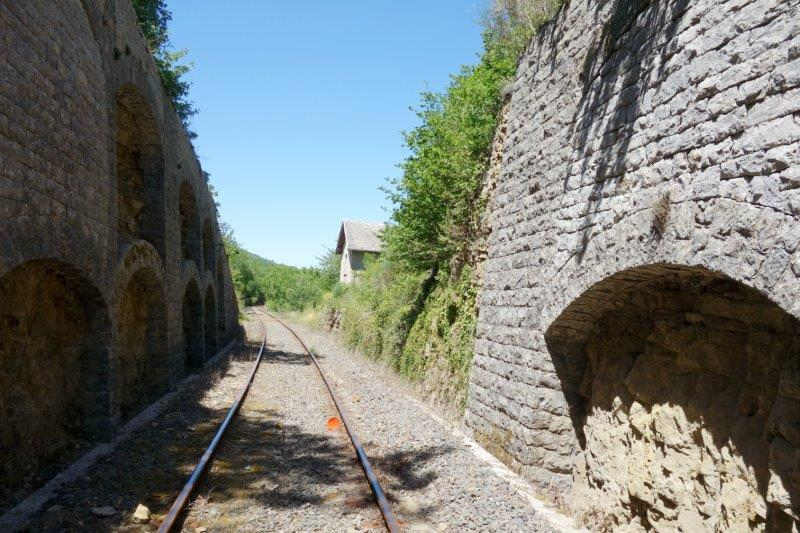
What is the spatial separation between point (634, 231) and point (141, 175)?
951 cm

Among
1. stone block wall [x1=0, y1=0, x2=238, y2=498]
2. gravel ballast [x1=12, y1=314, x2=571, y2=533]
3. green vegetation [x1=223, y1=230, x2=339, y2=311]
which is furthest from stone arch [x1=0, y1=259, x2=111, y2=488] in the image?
green vegetation [x1=223, y1=230, x2=339, y2=311]

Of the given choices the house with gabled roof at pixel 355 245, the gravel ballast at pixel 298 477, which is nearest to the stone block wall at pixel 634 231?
the gravel ballast at pixel 298 477

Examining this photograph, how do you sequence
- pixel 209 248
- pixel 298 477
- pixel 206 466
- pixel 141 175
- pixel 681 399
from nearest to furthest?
pixel 681 399 → pixel 298 477 → pixel 206 466 → pixel 141 175 → pixel 209 248

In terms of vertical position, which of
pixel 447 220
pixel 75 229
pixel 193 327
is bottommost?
pixel 193 327

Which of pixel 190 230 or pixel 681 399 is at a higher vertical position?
pixel 190 230

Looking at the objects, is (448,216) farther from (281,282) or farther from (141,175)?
(281,282)

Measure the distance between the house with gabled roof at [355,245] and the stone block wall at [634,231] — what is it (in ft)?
96.2

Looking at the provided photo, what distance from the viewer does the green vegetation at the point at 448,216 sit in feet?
30.1

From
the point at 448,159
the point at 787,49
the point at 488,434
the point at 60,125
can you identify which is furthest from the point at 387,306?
the point at 787,49

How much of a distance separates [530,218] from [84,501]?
18.5 ft

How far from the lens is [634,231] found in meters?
4.27

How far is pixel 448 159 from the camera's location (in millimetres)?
11242

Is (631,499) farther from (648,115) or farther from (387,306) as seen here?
(387,306)

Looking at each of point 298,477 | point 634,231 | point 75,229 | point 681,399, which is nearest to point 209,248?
point 75,229
